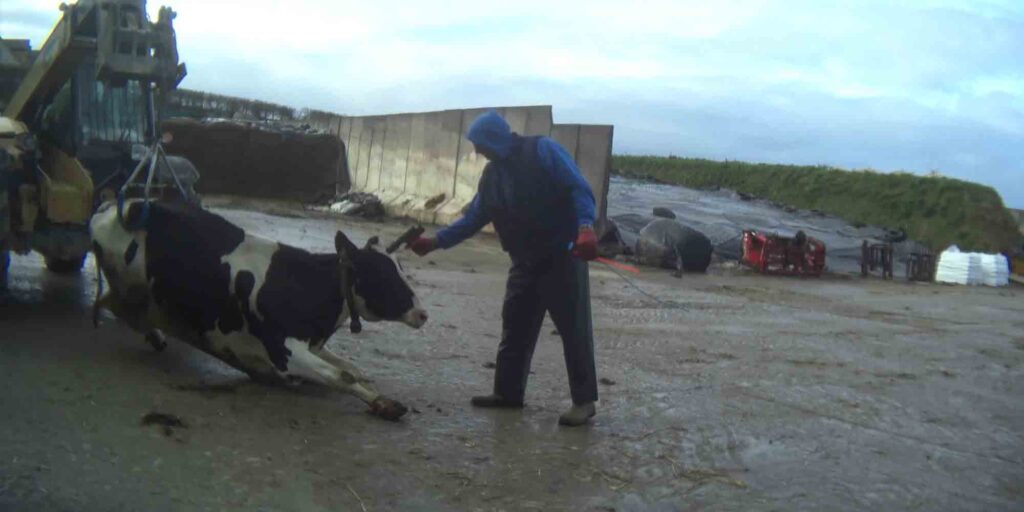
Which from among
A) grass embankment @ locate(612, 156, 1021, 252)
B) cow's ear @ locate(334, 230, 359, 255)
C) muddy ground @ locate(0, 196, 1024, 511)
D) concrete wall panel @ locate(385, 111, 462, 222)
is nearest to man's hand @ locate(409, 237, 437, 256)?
cow's ear @ locate(334, 230, 359, 255)

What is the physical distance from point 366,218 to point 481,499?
18899 millimetres

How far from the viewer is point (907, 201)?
→ 3130 centimetres

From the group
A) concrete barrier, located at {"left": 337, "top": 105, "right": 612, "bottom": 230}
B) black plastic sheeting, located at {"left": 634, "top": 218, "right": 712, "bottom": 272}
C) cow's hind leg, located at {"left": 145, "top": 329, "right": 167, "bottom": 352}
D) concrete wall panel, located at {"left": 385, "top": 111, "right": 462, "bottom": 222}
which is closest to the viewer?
cow's hind leg, located at {"left": 145, "top": 329, "right": 167, "bottom": 352}

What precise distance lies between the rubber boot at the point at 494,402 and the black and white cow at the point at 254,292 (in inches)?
22.6

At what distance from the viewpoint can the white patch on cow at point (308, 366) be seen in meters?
6.00

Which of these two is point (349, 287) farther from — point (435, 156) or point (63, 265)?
point (435, 156)

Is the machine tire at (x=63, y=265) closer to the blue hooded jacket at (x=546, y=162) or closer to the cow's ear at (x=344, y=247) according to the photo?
the cow's ear at (x=344, y=247)

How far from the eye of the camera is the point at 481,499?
15.7 ft

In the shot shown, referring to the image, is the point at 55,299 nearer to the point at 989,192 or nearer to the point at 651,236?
the point at 651,236

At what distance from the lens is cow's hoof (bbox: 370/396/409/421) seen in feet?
19.2

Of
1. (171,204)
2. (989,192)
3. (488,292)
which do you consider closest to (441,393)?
(171,204)

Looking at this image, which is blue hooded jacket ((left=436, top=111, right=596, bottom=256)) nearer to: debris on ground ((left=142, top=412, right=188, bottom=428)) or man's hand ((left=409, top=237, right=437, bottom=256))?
man's hand ((left=409, top=237, right=437, bottom=256))

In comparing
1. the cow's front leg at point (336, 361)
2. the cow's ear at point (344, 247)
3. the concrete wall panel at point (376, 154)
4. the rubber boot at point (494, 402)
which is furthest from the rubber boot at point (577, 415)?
the concrete wall panel at point (376, 154)

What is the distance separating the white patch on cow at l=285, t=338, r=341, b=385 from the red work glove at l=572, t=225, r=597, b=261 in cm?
151
